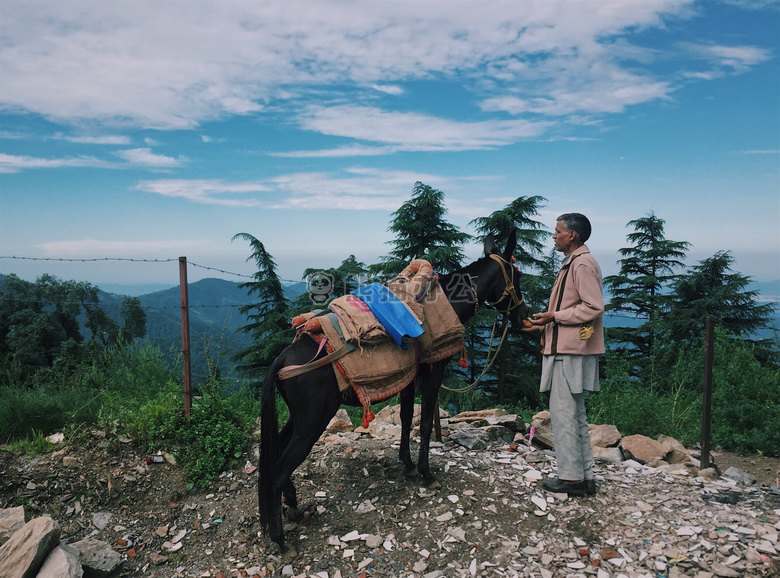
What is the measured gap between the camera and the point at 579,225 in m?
4.01

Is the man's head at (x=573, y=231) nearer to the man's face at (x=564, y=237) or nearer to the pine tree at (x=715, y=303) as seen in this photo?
the man's face at (x=564, y=237)

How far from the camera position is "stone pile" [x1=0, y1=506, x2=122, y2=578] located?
3.12 meters

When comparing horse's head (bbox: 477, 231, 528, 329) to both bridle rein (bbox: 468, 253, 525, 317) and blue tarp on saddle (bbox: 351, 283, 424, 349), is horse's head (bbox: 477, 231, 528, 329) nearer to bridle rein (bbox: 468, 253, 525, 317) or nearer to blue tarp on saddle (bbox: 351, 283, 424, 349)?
bridle rein (bbox: 468, 253, 525, 317)

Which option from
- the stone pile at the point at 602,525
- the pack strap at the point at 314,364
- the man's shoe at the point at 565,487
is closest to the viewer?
the stone pile at the point at 602,525

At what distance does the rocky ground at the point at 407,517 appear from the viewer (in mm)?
3367

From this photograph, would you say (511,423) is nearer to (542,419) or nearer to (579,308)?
(542,419)

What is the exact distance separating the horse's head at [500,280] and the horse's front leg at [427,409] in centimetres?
80

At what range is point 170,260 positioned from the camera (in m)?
5.19

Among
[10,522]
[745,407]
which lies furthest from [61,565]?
[745,407]

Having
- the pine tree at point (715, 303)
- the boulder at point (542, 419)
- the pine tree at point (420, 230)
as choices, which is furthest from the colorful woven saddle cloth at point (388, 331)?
the pine tree at point (715, 303)

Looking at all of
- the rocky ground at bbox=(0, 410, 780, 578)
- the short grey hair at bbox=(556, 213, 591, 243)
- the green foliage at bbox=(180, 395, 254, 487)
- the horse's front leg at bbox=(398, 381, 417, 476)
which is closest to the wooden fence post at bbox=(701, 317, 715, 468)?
the rocky ground at bbox=(0, 410, 780, 578)

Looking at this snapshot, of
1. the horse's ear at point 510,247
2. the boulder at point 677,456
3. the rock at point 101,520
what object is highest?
the horse's ear at point 510,247

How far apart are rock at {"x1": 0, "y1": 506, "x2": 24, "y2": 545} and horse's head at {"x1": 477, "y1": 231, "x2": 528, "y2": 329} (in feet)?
13.7

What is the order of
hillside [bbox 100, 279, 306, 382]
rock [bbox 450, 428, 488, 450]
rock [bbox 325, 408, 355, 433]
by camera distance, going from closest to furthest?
rock [bbox 450, 428, 488, 450] < hillside [bbox 100, 279, 306, 382] < rock [bbox 325, 408, 355, 433]
